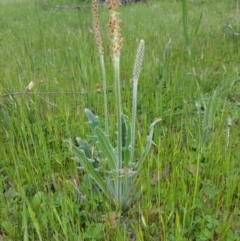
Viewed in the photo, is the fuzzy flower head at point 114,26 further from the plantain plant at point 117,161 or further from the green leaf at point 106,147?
the green leaf at point 106,147

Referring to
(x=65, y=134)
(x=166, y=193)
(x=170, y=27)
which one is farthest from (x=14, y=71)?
(x=170, y=27)

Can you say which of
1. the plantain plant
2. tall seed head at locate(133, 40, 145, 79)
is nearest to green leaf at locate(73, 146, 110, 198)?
the plantain plant

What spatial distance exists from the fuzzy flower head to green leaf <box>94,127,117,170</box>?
10.9 inches

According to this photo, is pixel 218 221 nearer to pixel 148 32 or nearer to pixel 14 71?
pixel 14 71

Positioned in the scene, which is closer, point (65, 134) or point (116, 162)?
point (116, 162)

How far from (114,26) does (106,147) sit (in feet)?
1.32

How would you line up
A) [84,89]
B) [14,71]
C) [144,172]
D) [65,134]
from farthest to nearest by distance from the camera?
[14,71]
[84,89]
[65,134]
[144,172]

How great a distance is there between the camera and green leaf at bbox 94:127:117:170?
1.13 metres

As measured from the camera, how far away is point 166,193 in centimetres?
122

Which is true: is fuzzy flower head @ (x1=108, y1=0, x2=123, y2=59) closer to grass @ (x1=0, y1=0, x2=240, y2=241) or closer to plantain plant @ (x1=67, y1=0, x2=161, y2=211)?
plantain plant @ (x1=67, y1=0, x2=161, y2=211)

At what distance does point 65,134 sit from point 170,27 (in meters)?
2.60

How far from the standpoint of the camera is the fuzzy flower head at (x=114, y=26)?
2.96ft

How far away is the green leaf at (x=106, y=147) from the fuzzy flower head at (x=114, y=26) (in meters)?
0.28

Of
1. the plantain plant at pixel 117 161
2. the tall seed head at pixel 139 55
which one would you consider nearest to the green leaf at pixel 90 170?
the plantain plant at pixel 117 161
